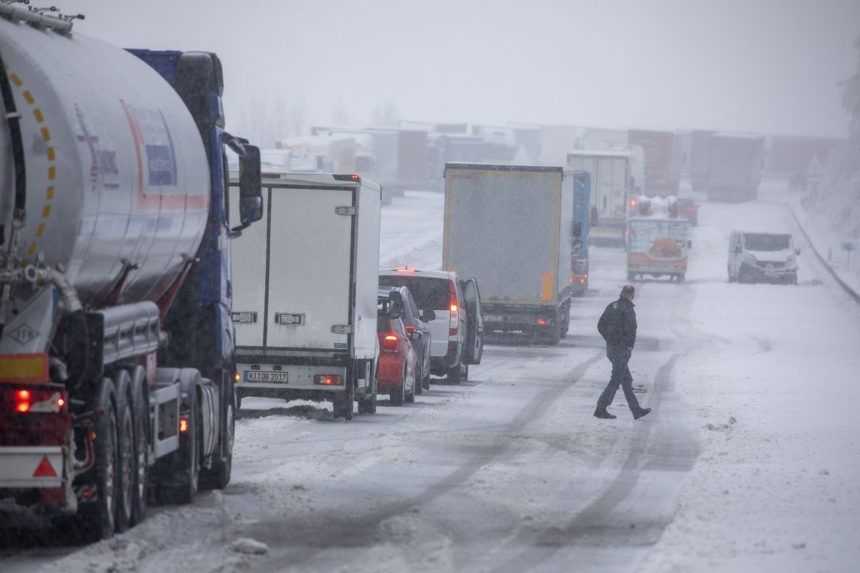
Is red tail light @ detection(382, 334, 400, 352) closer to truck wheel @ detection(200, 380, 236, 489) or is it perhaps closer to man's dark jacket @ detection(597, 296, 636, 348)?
man's dark jacket @ detection(597, 296, 636, 348)

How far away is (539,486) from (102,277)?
5.43 metres

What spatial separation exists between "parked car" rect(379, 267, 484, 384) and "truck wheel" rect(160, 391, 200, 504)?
16.0m

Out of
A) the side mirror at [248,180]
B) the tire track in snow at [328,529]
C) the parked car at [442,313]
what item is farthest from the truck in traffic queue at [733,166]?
the tire track in snow at [328,529]

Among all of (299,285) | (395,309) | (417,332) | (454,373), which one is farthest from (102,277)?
(454,373)

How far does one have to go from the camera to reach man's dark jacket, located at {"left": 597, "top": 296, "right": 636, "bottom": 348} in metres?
25.3

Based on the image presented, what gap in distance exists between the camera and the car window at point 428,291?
32938 millimetres

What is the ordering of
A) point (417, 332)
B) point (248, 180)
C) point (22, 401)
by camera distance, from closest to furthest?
point (22, 401) < point (248, 180) < point (417, 332)

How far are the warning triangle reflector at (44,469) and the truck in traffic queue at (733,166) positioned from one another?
115 m

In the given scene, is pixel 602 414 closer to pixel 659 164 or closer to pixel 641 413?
pixel 641 413

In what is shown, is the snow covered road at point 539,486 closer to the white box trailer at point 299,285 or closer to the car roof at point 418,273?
the white box trailer at point 299,285

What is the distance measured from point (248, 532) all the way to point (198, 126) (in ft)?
13.5

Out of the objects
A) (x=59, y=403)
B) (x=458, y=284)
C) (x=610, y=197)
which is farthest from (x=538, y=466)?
(x=610, y=197)

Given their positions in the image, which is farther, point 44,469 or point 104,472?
point 104,472

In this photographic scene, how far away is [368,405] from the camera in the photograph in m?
25.4
